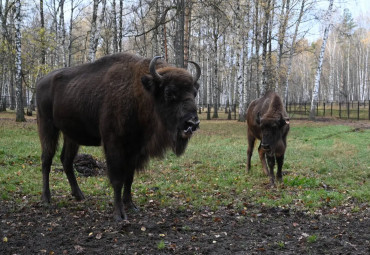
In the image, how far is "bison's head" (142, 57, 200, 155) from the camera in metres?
4.99

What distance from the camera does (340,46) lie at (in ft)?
224

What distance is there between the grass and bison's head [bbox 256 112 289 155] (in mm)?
843

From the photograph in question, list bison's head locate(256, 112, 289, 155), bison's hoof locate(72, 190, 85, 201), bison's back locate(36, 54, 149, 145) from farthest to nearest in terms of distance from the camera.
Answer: bison's head locate(256, 112, 289, 155) → bison's hoof locate(72, 190, 85, 201) → bison's back locate(36, 54, 149, 145)

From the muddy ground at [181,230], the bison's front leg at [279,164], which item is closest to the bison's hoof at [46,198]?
the muddy ground at [181,230]

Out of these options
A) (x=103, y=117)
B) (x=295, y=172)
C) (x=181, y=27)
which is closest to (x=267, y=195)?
(x=295, y=172)

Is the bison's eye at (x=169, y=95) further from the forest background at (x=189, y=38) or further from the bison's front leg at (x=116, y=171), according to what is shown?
the forest background at (x=189, y=38)

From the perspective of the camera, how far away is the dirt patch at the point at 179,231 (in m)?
4.28

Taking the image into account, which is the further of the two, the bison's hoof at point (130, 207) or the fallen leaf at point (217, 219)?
the bison's hoof at point (130, 207)

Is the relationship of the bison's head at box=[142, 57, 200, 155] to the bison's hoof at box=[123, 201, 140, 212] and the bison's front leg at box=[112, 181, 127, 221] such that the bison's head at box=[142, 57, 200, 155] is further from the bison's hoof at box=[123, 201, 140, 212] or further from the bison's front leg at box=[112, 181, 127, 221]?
the bison's hoof at box=[123, 201, 140, 212]

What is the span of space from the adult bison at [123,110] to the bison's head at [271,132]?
2.82 metres

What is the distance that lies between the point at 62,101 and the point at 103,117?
1087mm

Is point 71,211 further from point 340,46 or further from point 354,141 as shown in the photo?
point 340,46

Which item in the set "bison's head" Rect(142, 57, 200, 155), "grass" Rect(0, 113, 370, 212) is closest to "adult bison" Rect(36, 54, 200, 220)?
"bison's head" Rect(142, 57, 200, 155)

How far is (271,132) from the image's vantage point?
7.88 meters
